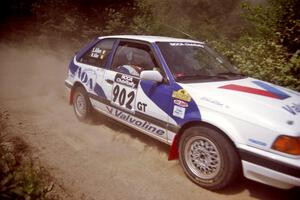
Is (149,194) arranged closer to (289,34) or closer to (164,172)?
(164,172)

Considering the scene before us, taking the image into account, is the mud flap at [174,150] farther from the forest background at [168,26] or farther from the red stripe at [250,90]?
the forest background at [168,26]

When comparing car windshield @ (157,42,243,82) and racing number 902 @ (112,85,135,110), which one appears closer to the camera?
car windshield @ (157,42,243,82)

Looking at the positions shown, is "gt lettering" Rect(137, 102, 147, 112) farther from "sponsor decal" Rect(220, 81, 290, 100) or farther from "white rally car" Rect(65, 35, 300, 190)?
"sponsor decal" Rect(220, 81, 290, 100)

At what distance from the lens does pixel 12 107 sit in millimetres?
6812

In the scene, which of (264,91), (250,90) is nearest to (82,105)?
(250,90)

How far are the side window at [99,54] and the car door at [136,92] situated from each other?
0.27m

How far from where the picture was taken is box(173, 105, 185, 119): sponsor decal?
155 inches

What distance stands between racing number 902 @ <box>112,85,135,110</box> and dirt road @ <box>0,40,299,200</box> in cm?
70

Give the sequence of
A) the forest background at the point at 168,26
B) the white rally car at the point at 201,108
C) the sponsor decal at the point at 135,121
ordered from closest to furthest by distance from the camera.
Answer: the white rally car at the point at 201,108 < the sponsor decal at the point at 135,121 < the forest background at the point at 168,26

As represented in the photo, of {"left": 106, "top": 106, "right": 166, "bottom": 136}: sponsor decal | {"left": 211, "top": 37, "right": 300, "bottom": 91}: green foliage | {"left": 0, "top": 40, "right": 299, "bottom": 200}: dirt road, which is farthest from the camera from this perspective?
{"left": 211, "top": 37, "right": 300, "bottom": 91}: green foliage

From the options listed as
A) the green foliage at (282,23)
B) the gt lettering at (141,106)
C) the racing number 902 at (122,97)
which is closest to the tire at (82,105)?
the racing number 902 at (122,97)

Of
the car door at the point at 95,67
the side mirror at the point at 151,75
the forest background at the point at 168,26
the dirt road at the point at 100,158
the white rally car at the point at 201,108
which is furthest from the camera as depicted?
the forest background at the point at 168,26

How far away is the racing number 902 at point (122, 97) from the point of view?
4691 millimetres

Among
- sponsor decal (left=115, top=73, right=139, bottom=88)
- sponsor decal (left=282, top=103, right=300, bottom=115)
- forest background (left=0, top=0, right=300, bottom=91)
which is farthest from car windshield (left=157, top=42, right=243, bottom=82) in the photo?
forest background (left=0, top=0, right=300, bottom=91)
